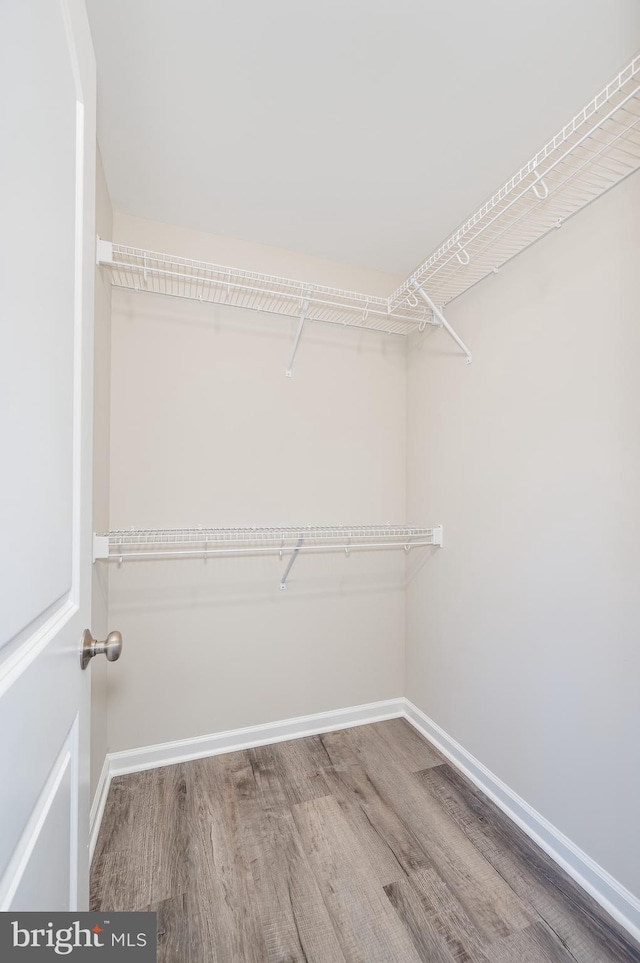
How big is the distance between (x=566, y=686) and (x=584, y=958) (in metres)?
0.69

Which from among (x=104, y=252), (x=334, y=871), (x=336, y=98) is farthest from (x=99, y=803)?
(x=336, y=98)

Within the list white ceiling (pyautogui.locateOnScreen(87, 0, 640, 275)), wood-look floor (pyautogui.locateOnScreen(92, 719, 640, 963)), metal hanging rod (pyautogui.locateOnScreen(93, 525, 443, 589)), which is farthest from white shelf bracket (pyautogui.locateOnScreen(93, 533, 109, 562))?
white ceiling (pyautogui.locateOnScreen(87, 0, 640, 275))

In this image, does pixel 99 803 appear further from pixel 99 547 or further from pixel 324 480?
pixel 324 480

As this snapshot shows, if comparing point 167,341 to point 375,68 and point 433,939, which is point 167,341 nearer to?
point 375,68

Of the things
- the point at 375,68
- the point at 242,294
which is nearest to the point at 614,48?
the point at 375,68

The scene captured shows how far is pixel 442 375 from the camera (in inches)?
80.4

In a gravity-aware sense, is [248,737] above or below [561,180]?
below

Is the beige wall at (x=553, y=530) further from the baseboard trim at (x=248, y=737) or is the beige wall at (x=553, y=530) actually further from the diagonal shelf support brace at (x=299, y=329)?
the diagonal shelf support brace at (x=299, y=329)

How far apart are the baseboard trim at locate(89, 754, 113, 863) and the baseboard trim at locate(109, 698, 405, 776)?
2.2 inches

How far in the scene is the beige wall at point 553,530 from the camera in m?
1.23

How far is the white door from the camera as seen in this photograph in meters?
0.41

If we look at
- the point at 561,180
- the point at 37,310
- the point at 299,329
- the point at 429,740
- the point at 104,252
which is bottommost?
the point at 429,740

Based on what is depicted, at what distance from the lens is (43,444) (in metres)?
0.52

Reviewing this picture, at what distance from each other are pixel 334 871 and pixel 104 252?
7.88 feet
